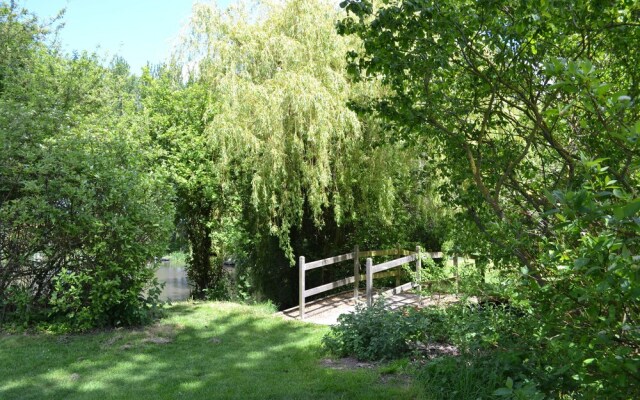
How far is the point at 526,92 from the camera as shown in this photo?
4.69 metres

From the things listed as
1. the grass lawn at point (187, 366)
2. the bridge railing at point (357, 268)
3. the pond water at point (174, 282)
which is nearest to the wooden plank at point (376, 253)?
the bridge railing at point (357, 268)

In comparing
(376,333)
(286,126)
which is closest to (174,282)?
(286,126)

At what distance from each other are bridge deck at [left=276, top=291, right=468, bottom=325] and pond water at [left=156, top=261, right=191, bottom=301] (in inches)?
166

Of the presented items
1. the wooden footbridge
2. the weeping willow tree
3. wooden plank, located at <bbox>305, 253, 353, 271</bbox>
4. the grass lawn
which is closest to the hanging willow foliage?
the weeping willow tree

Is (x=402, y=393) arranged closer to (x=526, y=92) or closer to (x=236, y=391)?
(x=236, y=391)

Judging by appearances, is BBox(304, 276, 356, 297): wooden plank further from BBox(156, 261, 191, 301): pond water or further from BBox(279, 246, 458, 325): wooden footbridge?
BBox(156, 261, 191, 301): pond water

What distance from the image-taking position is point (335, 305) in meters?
11.0

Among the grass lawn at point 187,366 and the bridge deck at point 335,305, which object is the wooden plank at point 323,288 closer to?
the bridge deck at point 335,305

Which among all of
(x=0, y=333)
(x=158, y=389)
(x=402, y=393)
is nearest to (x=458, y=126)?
(x=402, y=393)

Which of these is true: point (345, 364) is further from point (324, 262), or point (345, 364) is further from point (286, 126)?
point (286, 126)

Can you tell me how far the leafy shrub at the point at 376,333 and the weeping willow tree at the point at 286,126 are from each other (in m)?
3.14

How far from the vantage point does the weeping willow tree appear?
9547mm

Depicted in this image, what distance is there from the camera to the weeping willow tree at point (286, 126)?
9547mm

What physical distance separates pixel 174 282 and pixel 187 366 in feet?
49.2
